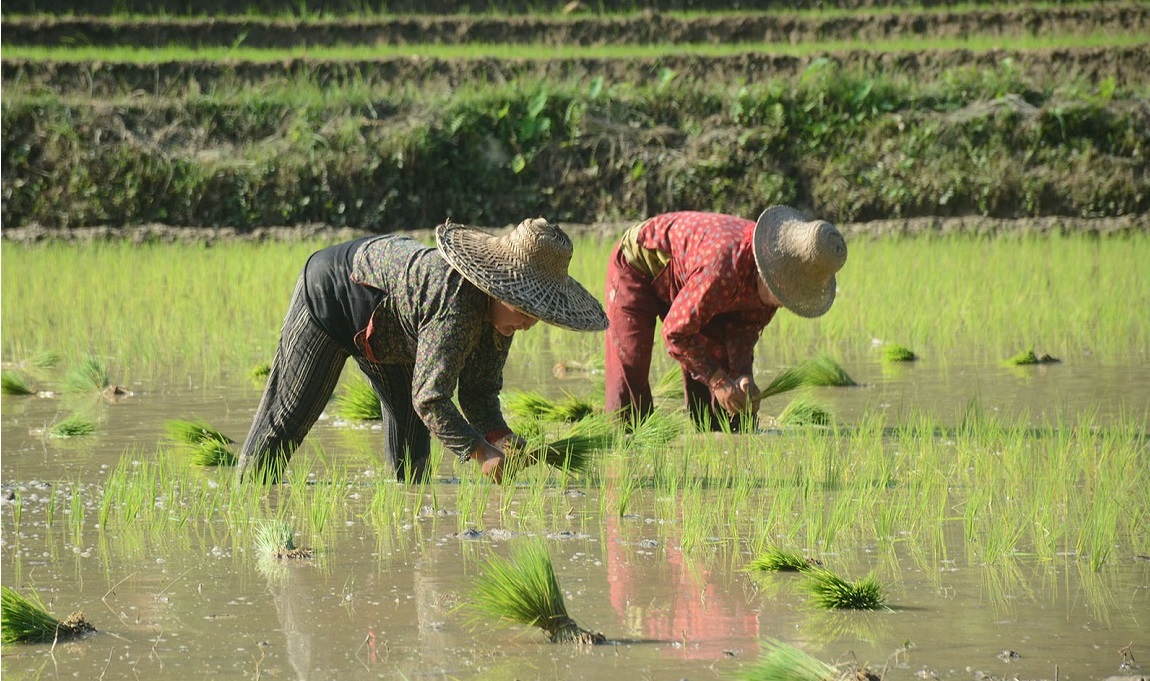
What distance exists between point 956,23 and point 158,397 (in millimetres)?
13670

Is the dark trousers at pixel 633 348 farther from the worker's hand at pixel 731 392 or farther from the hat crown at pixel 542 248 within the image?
the hat crown at pixel 542 248

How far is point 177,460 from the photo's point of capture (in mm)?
4484

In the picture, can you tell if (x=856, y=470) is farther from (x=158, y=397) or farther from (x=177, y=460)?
(x=158, y=397)

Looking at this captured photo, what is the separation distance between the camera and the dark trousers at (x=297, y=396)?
13.4 ft

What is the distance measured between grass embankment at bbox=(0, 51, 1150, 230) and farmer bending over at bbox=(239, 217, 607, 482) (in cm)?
1034

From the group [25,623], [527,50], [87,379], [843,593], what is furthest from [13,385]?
[527,50]

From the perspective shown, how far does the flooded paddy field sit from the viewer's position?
8.98 ft

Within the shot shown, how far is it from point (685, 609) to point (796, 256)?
176 centimetres

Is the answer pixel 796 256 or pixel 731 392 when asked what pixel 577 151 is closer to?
pixel 731 392

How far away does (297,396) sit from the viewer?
4098mm

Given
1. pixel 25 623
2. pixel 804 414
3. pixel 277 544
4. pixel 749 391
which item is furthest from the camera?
pixel 804 414

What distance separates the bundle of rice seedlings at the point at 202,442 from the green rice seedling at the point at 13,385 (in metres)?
1.42

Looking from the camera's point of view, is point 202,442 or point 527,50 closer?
point 202,442

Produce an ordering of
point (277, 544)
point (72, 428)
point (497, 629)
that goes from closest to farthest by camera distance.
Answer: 1. point (497, 629)
2. point (277, 544)
3. point (72, 428)
